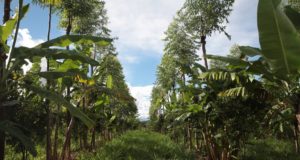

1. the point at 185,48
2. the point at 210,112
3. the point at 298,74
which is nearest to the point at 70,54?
the point at 298,74

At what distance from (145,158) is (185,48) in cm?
1669

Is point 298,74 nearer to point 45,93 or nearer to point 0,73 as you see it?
point 45,93

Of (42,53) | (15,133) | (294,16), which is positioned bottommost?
(15,133)

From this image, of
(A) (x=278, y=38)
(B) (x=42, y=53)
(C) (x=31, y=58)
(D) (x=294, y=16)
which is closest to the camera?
(A) (x=278, y=38)

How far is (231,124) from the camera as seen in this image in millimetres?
10547

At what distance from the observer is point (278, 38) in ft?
16.9

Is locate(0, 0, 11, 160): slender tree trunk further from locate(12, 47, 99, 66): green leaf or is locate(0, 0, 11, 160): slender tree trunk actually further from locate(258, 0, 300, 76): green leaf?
locate(258, 0, 300, 76): green leaf

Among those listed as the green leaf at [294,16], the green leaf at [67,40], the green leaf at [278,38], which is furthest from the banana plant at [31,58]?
the green leaf at [294,16]

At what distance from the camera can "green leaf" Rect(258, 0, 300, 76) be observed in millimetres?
4816

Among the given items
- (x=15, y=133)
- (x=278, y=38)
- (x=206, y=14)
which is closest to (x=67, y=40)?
(x=15, y=133)

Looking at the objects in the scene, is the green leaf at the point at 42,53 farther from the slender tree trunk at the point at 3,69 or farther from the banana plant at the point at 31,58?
the slender tree trunk at the point at 3,69

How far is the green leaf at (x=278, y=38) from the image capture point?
482 cm

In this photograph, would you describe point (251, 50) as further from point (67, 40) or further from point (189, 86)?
point (189, 86)

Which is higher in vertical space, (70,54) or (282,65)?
(70,54)
